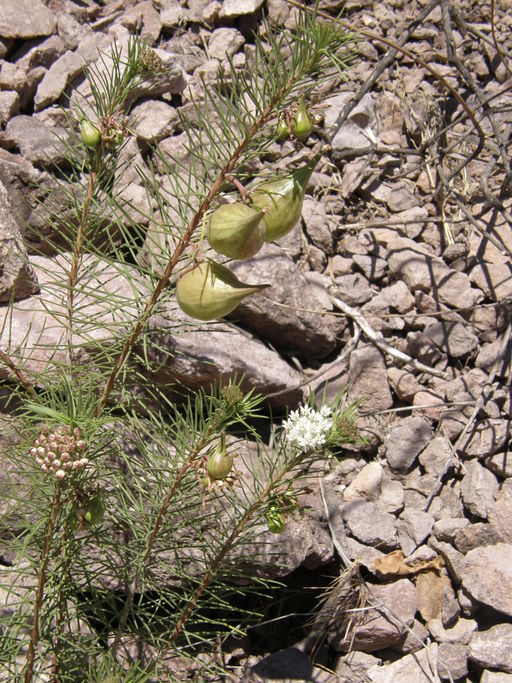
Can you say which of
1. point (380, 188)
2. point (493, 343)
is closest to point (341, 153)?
point (380, 188)

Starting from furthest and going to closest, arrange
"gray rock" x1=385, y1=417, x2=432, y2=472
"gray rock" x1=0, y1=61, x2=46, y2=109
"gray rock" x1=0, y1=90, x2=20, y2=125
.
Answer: "gray rock" x1=0, y1=61, x2=46, y2=109, "gray rock" x1=0, y1=90, x2=20, y2=125, "gray rock" x1=385, y1=417, x2=432, y2=472

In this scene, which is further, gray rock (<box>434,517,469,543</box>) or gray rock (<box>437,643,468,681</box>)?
gray rock (<box>434,517,469,543</box>)

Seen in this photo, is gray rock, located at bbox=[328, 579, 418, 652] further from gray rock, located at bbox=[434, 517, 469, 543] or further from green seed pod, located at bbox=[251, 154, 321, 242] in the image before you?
green seed pod, located at bbox=[251, 154, 321, 242]

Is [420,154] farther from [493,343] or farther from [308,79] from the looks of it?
[308,79]

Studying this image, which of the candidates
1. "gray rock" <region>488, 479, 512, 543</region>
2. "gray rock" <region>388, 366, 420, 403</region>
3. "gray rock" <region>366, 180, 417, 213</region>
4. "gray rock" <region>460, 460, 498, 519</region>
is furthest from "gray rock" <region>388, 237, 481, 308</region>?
"gray rock" <region>488, 479, 512, 543</region>

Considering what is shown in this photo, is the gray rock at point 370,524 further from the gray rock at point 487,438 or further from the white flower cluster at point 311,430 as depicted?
the white flower cluster at point 311,430

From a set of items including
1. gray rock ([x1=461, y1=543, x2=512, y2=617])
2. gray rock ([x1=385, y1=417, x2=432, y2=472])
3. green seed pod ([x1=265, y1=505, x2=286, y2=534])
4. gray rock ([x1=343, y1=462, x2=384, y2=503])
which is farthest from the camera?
gray rock ([x1=385, y1=417, x2=432, y2=472])

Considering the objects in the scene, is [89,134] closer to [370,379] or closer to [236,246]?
[236,246]
